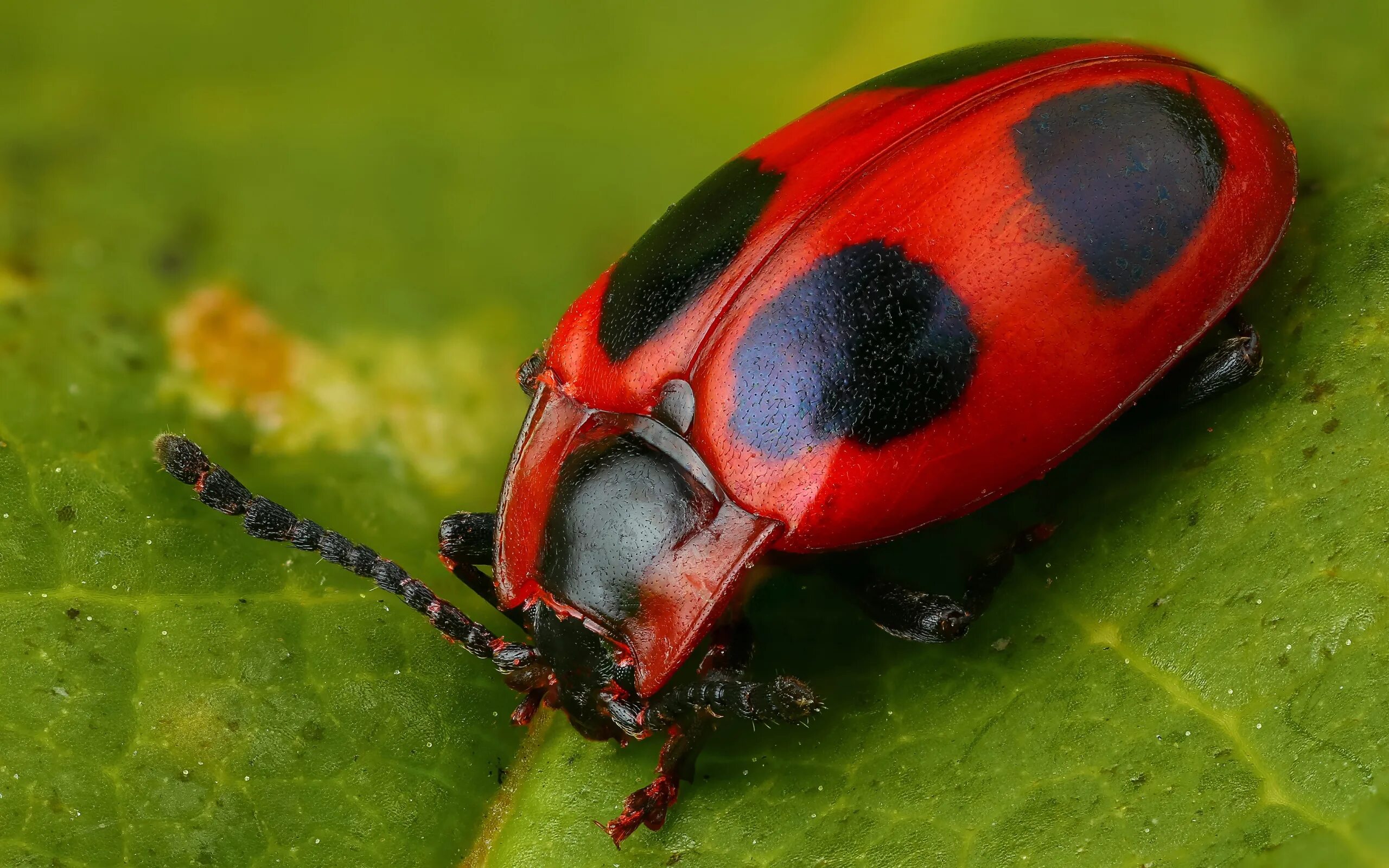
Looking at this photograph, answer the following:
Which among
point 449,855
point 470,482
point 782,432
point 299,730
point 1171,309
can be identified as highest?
point 1171,309

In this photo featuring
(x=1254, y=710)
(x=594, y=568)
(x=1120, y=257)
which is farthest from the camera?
(x=594, y=568)

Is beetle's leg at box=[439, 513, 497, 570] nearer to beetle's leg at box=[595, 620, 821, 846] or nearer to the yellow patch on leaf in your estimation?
the yellow patch on leaf

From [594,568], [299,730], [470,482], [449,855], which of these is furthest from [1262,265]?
[299,730]

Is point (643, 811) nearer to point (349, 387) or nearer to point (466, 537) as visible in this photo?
point (466, 537)

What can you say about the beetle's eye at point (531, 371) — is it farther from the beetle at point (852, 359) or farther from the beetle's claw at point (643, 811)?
the beetle's claw at point (643, 811)

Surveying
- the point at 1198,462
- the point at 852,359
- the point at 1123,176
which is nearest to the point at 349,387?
the point at 852,359

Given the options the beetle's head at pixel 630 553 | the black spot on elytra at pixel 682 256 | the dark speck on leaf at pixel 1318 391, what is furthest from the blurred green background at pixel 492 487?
the black spot on elytra at pixel 682 256

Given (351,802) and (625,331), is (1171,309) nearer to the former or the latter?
(625,331)
